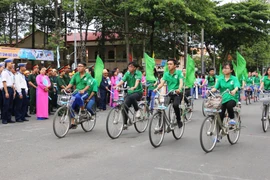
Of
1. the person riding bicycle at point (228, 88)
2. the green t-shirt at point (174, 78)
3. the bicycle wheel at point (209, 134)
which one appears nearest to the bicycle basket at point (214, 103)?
the bicycle wheel at point (209, 134)

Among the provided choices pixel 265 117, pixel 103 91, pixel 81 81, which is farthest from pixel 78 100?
pixel 103 91

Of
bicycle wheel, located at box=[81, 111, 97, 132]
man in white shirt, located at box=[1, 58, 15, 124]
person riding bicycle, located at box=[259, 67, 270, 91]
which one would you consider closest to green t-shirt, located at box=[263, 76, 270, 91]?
person riding bicycle, located at box=[259, 67, 270, 91]

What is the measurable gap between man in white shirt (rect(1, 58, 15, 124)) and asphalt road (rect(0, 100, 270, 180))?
63.6 inches

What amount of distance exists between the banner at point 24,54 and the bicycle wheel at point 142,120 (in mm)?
16202

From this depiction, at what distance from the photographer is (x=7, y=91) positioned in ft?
34.3

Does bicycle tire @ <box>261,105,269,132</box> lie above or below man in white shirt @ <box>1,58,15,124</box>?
below

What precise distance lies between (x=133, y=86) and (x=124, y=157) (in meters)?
2.73

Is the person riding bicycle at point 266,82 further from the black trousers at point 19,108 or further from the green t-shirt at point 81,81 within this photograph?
the black trousers at point 19,108

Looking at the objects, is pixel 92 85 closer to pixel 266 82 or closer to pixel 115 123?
pixel 115 123

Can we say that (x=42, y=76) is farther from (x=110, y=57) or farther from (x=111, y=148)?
(x=110, y=57)

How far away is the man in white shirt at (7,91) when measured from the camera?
1040 centimetres

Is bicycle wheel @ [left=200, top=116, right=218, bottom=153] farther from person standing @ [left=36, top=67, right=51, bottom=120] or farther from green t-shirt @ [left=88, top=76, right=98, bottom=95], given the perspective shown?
person standing @ [left=36, top=67, right=51, bottom=120]

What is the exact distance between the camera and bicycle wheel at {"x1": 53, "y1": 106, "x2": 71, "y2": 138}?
8.10 meters

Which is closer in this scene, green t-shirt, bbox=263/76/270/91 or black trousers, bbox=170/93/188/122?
black trousers, bbox=170/93/188/122
